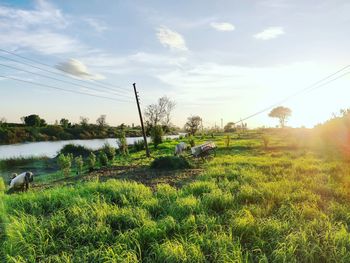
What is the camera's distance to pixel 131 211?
5.45 metres

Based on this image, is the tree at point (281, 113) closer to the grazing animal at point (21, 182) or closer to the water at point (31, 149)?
the water at point (31, 149)

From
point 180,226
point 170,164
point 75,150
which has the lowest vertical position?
point 180,226

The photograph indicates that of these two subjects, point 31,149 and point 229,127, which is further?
point 229,127

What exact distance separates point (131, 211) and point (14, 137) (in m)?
47.3

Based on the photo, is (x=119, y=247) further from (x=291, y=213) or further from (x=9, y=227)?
(x=291, y=213)

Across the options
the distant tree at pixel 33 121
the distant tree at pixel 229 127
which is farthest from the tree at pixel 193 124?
the distant tree at pixel 33 121

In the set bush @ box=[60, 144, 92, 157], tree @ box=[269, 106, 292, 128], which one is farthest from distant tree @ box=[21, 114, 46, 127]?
tree @ box=[269, 106, 292, 128]

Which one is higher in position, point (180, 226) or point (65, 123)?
point (65, 123)

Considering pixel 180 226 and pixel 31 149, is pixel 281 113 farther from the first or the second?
pixel 180 226

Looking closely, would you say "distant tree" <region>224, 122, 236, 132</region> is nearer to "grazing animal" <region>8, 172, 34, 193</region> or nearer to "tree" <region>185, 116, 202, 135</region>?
"tree" <region>185, 116, 202, 135</region>

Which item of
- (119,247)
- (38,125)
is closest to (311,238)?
(119,247)

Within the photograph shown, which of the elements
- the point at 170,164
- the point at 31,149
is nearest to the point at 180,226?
the point at 170,164

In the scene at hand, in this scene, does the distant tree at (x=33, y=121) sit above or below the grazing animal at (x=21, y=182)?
above

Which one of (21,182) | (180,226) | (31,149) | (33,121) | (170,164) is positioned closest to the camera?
(180,226)
